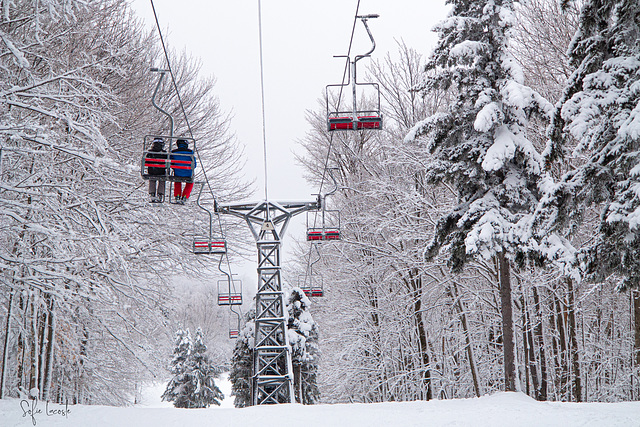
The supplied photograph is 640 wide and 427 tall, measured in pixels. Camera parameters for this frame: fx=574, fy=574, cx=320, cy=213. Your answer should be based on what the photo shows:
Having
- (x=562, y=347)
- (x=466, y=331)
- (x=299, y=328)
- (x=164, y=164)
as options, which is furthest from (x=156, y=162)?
(x=562, y=347)

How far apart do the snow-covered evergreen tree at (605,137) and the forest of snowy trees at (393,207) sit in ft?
0.10

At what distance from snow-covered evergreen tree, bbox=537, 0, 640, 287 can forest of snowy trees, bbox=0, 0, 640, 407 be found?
3 cm

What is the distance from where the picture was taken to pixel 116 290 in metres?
16.2

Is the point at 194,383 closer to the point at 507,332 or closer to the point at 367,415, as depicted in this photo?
the point at 507,332

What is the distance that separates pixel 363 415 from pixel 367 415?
0.07m

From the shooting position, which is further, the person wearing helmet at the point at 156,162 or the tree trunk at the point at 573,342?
the tree trunk at the point at 573,342

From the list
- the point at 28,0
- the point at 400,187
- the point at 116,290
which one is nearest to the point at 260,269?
the point at 116,290

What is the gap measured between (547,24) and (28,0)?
13220 mm

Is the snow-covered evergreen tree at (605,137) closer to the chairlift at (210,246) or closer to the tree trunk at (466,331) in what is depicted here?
the tree trunk at (466,331)

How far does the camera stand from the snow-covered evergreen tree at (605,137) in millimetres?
7707

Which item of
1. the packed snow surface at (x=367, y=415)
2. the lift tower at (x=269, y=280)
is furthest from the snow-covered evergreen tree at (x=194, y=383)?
the packed snow surface at (x=367, y=415)

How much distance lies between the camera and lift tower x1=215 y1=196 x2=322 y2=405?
55.9 ft

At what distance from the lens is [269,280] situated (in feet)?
59.2

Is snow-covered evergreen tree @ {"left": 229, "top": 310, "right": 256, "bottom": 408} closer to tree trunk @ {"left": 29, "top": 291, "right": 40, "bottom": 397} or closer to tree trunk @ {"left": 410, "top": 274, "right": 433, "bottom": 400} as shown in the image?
tree trunk @ {"left": 410, "top": 274, "right": 433, "bottom": 400}
